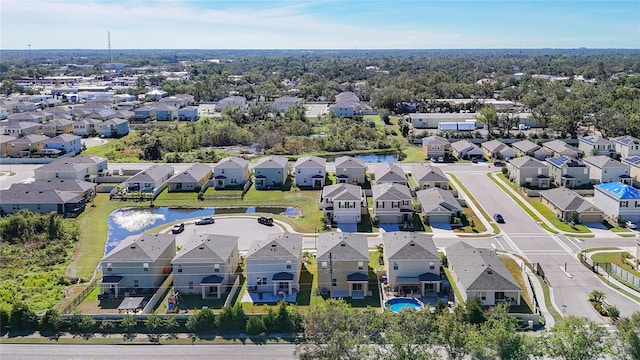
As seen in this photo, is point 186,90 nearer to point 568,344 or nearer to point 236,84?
point 236,84

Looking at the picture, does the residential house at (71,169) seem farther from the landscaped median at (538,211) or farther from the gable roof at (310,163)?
the landscaped median at (538,211)

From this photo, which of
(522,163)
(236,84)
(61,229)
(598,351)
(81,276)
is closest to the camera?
(598,351)

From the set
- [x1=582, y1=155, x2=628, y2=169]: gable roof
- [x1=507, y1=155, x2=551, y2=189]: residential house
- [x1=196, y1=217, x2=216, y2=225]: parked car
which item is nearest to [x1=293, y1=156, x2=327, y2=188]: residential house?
[x1=196, y1=217, x2=216, y2=225]: parked car

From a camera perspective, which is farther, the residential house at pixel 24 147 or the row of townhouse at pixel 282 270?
the residential house at pixel 24 147

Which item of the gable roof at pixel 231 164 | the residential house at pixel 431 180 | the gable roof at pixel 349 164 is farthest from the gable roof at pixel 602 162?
the gable roof at pixel 231 164

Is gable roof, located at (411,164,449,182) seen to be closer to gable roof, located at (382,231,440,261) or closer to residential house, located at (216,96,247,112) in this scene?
gable roof, located at (382,231,440,261)

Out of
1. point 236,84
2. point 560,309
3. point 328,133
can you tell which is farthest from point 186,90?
point 560,309

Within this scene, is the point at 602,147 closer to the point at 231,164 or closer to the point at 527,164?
the point at 527,164
